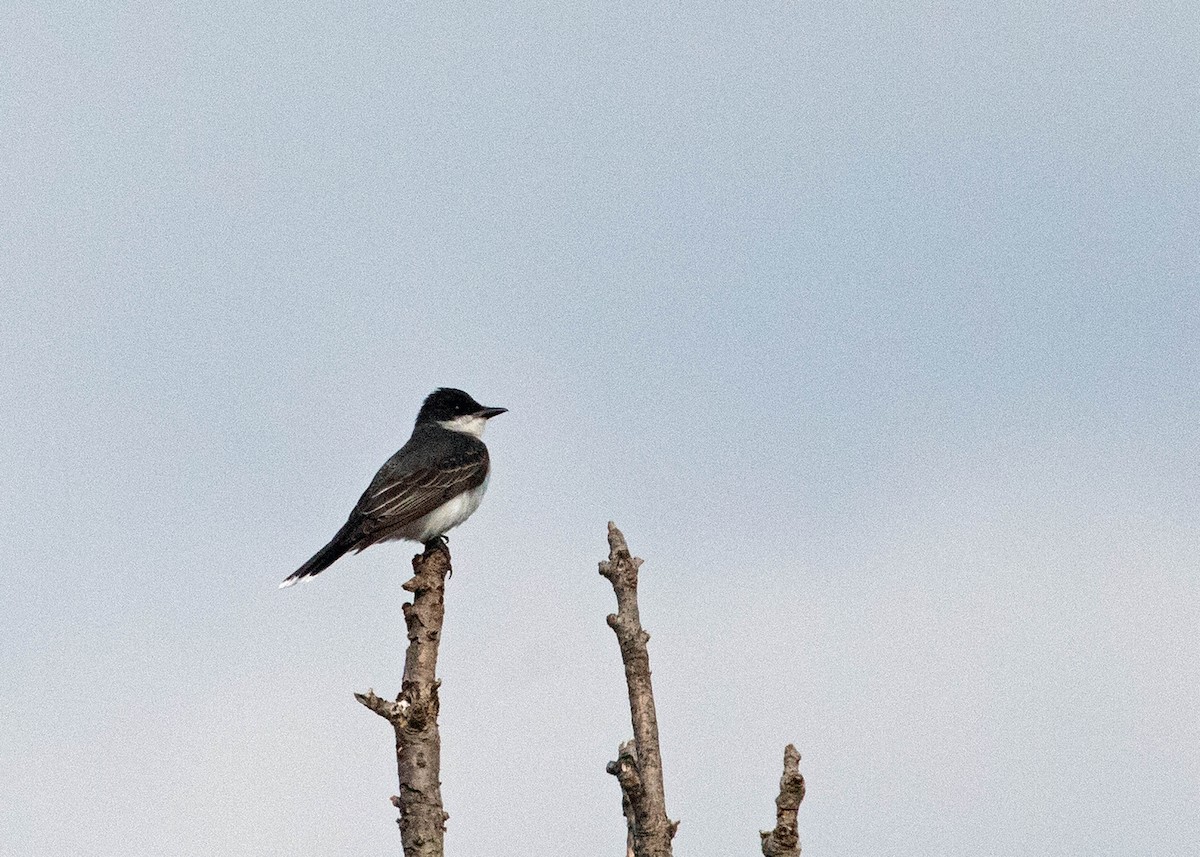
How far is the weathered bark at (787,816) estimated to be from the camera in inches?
424

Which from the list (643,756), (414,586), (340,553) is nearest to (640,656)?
(643,756)

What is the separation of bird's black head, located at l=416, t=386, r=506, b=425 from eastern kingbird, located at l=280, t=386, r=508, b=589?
0.93 meters

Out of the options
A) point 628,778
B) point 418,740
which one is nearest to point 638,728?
point 628,778

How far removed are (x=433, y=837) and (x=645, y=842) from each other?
2.57m

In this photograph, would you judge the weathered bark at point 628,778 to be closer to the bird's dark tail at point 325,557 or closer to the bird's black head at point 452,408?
the bird's dark tail at point 325,557

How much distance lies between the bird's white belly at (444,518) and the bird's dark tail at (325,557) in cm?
108

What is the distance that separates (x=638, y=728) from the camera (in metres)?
11.1

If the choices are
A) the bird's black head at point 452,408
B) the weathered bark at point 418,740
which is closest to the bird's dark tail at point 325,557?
the bird's black head at point 452,408

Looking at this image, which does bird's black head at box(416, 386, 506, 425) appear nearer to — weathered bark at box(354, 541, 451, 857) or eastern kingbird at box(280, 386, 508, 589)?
eastern kingbird at box(280, 386, 508, 589)

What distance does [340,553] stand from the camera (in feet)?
84.2

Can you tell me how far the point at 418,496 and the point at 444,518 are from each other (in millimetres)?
733

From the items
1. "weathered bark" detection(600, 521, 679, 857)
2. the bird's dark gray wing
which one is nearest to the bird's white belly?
the bird's dark gray wing

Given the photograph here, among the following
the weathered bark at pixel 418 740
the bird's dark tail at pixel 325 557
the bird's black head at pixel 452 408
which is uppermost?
the bird's black head at pixel 452 408

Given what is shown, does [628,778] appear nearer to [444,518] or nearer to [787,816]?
[787,816]
